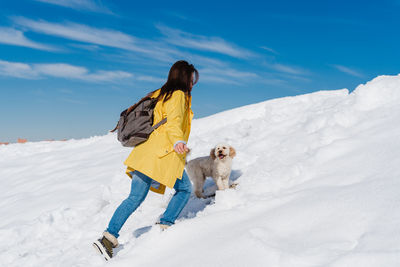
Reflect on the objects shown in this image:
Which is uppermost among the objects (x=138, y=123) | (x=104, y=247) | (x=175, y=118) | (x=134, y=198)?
(x=175, y=118)

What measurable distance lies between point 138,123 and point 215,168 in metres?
2.02

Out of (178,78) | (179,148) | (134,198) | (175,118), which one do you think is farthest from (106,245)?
(178,78)

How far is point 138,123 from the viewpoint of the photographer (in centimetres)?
373

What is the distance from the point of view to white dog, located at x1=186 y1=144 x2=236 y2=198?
533 cm

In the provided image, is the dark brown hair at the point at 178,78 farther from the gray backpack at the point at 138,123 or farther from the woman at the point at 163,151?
the gray backpack at the point at 138,123

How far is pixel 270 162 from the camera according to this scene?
5.83 metres

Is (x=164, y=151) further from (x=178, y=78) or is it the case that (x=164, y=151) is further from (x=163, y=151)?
(x=178, y=78)

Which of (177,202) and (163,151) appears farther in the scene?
(177,202)

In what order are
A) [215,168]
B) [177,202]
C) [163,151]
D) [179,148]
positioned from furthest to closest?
[215,168] → [177,202] → [163,151] → [179,148]

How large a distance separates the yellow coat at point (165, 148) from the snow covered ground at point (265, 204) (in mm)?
586

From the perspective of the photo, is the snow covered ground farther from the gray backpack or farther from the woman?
the gray backpack

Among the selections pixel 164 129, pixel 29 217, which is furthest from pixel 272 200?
pixel 29 217

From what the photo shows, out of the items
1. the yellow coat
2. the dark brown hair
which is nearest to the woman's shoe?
the yellow coat

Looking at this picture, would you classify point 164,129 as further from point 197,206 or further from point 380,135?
point 380,135
